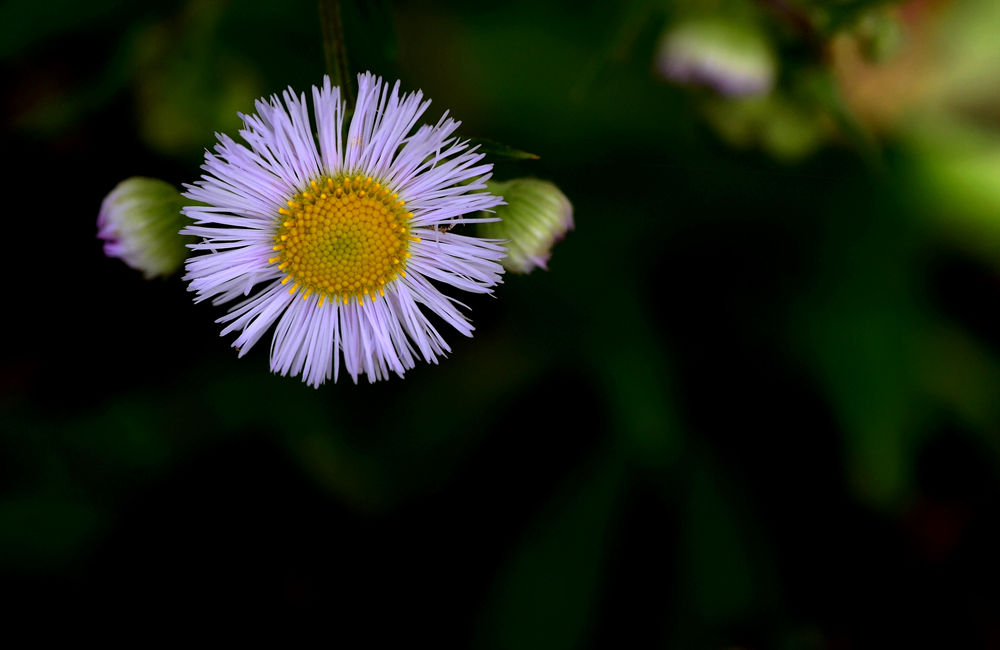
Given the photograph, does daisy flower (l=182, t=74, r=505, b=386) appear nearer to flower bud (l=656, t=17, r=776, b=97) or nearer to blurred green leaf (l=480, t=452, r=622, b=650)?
flower bud (l=656, t=17, r=776, b=97)

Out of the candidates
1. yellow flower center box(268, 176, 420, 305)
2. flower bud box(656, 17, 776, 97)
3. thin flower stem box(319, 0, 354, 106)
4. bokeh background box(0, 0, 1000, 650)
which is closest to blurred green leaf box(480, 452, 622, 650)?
bokeh background box(0, 0, 1000, 650)

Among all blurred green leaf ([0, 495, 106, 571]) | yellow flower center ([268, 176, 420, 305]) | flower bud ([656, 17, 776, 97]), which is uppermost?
flower bud ([656, 17, 776, 97])

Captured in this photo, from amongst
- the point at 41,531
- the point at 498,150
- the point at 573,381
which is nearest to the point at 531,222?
the point at 498,150

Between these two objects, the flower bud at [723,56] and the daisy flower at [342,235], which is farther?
the flower bud at [723,56]

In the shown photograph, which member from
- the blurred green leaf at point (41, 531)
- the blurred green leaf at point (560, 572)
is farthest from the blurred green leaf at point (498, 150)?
the blurred green leaf at point (41, 531)

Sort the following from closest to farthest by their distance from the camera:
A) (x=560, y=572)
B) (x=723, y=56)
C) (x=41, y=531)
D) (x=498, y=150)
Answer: (x=498, y=150), (x=723, y=56), (x=41, y=531), (x=560, y=572)

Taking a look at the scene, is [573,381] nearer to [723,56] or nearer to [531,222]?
[723,56]

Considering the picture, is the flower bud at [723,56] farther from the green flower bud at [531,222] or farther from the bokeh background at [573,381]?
the green flower bud at [531,222]

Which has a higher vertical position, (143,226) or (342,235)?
(342,235)

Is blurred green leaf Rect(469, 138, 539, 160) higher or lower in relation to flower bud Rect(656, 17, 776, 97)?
lower
